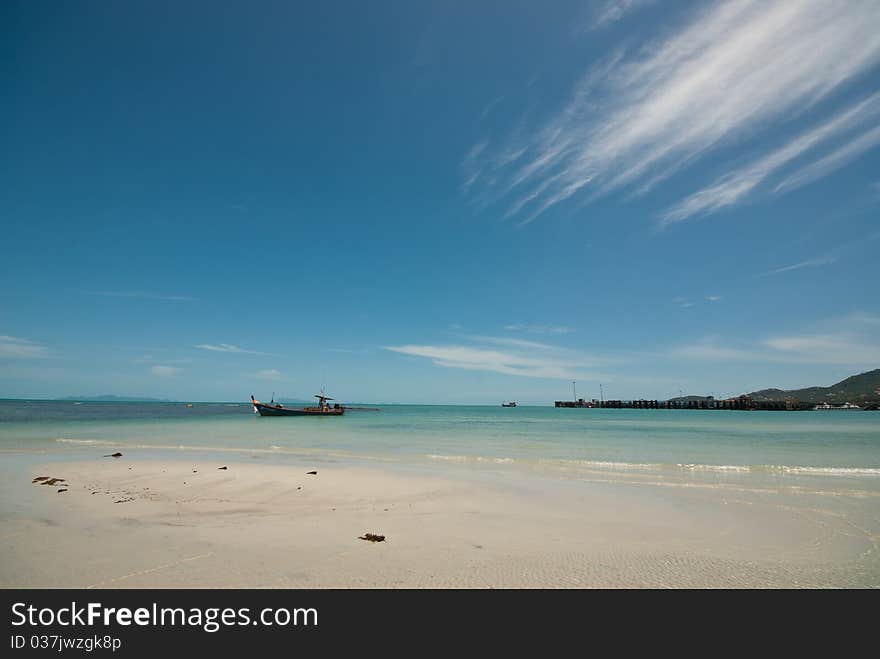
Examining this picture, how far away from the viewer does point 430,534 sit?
7938 millimetres

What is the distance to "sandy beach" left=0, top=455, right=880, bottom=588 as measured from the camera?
596 cm

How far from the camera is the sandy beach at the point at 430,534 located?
596cm

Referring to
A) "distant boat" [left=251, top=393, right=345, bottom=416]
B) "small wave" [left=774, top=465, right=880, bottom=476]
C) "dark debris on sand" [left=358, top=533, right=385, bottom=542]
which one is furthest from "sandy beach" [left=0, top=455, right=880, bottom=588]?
"distant boat" [left=251, top=393, right=345, bottom=416]

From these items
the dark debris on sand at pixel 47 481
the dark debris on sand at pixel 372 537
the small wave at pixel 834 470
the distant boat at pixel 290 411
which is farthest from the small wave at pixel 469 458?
the distant boat at pixel 290 411

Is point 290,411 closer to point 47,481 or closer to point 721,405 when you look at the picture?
point 47,481

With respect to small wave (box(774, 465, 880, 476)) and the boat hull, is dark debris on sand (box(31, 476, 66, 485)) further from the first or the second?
the boat hull

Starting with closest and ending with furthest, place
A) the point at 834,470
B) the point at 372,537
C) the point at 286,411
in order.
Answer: the point at 372,537 < the point at 834,470 < the point at 286,411

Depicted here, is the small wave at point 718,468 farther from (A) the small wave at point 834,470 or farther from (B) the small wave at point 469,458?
(B) the small wave at point 469,458

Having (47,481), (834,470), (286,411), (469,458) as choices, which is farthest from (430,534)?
(286,411)
